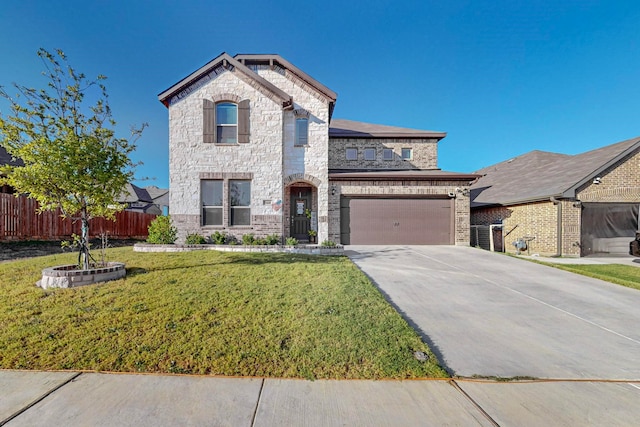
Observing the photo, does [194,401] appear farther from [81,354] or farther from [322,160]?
[322,160]

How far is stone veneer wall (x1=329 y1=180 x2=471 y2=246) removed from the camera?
12.3 m

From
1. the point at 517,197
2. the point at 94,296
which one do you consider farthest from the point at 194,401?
the point at 517,197

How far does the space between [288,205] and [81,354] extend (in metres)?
9.65

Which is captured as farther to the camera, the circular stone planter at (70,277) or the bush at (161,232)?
the bush at (161,232)

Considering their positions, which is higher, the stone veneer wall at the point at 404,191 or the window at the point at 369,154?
the window at the point at 369,154

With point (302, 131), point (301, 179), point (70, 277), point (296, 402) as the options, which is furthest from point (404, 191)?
point (70, 277)

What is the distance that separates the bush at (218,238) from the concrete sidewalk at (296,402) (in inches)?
302

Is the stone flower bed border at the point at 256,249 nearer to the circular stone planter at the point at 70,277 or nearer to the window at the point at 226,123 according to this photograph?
the circular stone planter at the point at 70,277

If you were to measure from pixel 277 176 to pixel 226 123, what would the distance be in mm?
3124

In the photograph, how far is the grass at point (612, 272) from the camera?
263 inches

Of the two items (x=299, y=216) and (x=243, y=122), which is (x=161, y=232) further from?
(x=299, y=216)

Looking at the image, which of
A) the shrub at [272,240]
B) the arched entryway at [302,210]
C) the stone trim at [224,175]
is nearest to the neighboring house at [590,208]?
the arched entryway at [302,210]

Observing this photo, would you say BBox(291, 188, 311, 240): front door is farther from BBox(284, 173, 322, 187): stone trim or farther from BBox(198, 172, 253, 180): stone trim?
BBox(198, 172, 253, 180): stone trim

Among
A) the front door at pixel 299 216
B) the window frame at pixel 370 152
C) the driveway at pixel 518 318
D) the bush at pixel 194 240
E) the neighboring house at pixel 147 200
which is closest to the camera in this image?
the driveway at pixel 518 318
